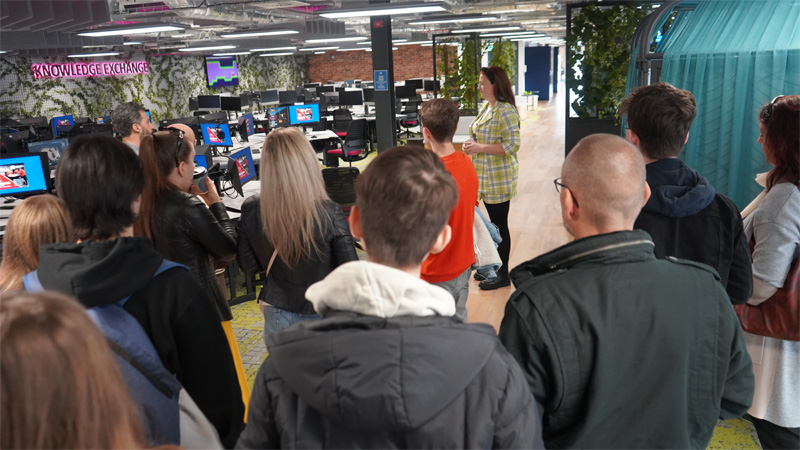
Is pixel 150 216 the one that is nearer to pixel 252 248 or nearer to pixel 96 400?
Result: pixel 252 248

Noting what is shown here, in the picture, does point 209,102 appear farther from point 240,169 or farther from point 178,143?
point 178,143

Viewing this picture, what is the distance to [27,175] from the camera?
17.2 feet

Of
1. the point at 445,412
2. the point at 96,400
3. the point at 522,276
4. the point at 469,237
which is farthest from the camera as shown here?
the point at 469,237

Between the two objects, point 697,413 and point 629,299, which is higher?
point 629,299

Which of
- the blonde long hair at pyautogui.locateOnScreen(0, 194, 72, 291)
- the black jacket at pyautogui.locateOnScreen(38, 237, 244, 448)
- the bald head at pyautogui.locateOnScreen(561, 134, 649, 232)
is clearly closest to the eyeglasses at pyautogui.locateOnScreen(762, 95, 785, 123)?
the bald head at pyautogui.locateOnScreen(561, 134, 649, 232)

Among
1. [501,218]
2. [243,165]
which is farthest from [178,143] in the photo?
[243,165]

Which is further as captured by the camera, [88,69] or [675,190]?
[88,69]

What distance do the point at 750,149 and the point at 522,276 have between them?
7.23 ft

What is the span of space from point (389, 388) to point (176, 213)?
1688 millimetres

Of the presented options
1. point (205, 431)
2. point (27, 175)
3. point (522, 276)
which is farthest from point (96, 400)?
point (27, 175)

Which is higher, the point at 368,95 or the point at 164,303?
the point at 368,95

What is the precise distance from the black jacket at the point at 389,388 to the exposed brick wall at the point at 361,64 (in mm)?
22782

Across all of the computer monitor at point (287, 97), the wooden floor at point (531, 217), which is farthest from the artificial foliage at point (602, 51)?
the computer monitor at point (287, 97)

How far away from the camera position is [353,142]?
948cm
